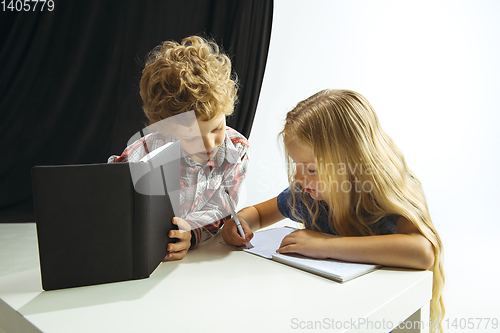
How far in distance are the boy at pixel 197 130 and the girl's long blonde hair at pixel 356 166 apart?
10.9 inches

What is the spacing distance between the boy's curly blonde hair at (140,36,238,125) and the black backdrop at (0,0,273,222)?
72.5 inches

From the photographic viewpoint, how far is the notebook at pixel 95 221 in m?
0.53

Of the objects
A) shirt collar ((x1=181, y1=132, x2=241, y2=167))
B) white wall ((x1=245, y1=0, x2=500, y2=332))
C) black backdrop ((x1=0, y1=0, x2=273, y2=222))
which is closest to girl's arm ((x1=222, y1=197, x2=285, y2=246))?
shirt collar ((x1=181, y1=132, x2=241, y2=167))

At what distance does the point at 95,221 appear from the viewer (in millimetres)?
551

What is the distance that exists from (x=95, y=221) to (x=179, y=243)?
0.18 metres

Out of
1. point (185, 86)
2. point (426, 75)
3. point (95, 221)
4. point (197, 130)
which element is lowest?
point (95, 221)

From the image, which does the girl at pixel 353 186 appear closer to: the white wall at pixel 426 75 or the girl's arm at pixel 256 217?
the girl's arm at pixel 256 217

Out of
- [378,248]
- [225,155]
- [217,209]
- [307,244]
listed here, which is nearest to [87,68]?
[225,155]

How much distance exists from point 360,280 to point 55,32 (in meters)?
3.04

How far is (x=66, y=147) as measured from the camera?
2.84m

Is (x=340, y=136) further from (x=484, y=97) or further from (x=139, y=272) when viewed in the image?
(x=484, y=97)

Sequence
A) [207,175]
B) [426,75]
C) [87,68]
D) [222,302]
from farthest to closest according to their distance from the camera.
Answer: [87,68] < [426,75] < [207,175] < [222,302]

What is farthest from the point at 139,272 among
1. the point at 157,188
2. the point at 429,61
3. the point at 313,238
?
the point at 429,61

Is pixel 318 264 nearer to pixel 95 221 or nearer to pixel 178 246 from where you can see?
pixel 178 246
